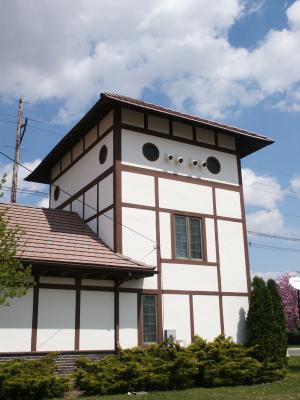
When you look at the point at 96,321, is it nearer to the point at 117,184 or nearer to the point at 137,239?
the point at 137,239

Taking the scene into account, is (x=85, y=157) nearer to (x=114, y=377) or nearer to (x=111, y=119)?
(x=111, y=119)

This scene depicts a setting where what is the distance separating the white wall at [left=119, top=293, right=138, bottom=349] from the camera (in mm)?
13852

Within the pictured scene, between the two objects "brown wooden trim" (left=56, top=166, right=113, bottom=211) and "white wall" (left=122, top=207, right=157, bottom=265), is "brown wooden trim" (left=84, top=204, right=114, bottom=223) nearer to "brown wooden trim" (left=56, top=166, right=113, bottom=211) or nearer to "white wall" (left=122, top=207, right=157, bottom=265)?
"white wall" (left=122, top=207, right=157, bottom=265)

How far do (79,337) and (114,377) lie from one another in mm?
1753

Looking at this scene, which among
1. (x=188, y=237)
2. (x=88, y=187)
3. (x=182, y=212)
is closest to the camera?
(x=188, y=237)

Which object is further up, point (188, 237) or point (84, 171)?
point (84, 171)

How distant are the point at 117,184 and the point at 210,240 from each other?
3.86 meters

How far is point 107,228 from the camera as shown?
610 inches

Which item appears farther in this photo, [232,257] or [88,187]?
[88,187]

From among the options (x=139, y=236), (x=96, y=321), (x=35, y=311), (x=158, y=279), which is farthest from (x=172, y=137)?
(x=35, y=311)

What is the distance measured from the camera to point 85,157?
58.9 feet

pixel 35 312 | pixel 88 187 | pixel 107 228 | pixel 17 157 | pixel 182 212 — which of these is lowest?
pixel 35 312

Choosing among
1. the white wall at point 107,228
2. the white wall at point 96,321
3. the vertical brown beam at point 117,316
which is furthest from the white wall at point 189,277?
the white wall at point 96,321

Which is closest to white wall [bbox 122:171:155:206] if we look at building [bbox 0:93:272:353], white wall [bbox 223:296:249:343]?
building [bbox 0:93:272:353]
